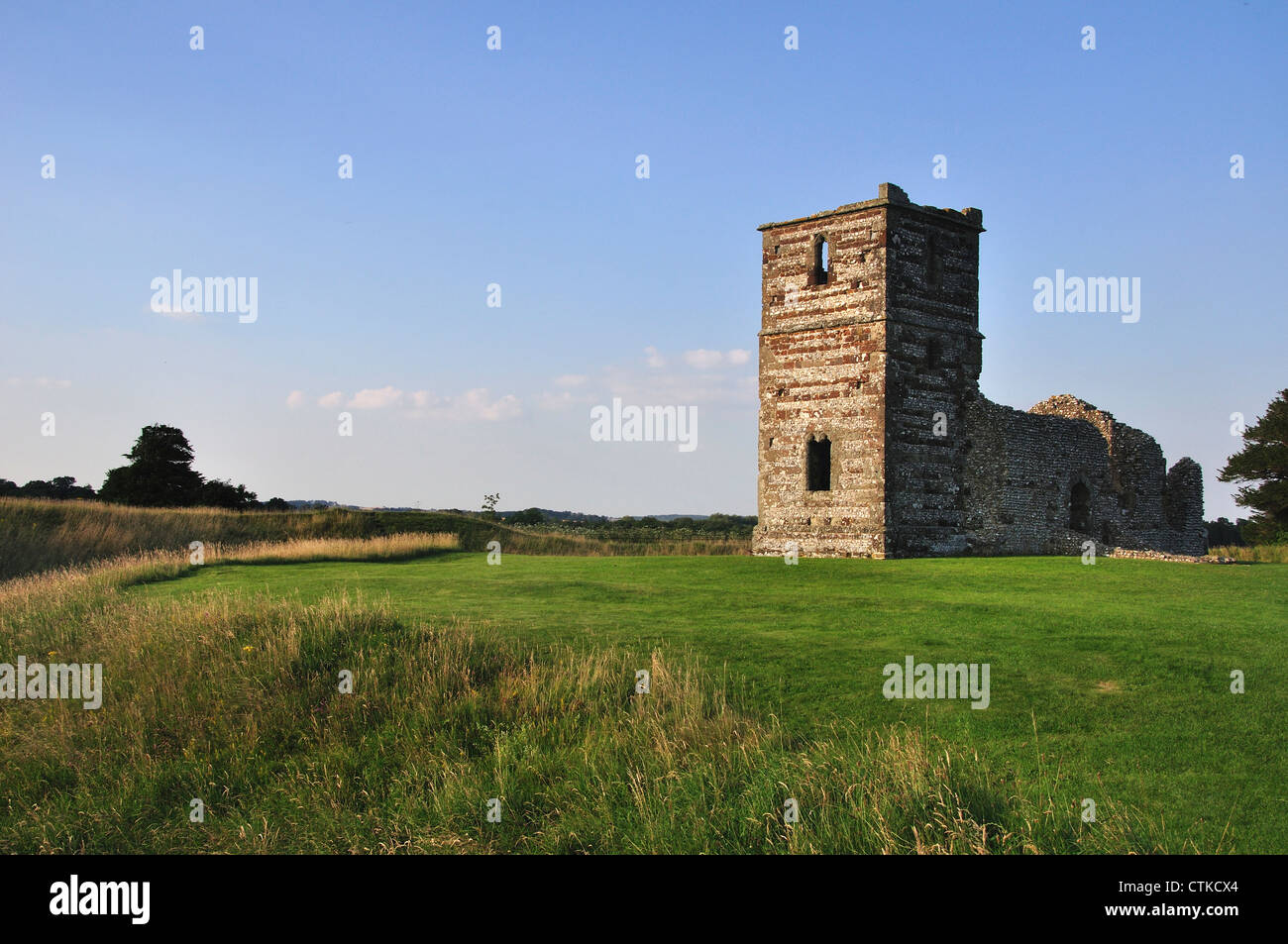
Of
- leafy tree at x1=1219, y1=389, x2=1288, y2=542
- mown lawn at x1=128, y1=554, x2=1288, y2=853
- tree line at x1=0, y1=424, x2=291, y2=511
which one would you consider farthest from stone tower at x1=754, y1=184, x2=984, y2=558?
tree line at x1=0, y1=424, x2=291, y2=511

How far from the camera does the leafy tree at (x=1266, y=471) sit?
143 feet

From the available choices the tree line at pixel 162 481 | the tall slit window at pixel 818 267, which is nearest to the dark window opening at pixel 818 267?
the tall slit window at pixel 818 267

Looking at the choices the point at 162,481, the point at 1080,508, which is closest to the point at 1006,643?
the point at 1080,508

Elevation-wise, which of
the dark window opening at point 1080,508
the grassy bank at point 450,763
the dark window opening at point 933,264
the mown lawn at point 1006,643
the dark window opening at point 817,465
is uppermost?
the dark window opening at point 933,264

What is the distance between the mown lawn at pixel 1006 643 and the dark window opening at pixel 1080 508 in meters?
5.41

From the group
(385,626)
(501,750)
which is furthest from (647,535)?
(501,750)

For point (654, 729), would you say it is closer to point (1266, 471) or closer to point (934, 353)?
point (934, 353)

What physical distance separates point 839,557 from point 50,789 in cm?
1899

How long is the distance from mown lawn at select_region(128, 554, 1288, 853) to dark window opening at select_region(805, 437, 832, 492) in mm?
4649

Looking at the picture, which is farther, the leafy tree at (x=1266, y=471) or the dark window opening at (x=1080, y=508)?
the leafy tree at (x=1266, y=471)

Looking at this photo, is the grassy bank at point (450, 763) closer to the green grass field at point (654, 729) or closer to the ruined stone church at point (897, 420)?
the green grass field at point (654, 729)

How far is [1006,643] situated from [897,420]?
14.2 meters
